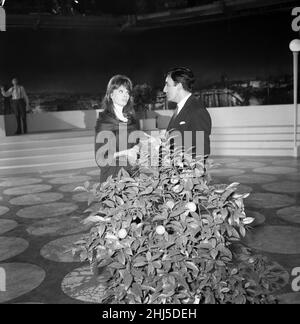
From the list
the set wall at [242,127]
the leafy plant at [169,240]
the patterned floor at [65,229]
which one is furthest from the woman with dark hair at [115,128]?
the set wall at [242,127]

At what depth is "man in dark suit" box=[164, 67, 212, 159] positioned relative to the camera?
2543 mm

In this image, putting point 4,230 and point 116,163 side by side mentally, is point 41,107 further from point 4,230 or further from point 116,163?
point 116,163

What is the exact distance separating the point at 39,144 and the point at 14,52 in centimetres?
531

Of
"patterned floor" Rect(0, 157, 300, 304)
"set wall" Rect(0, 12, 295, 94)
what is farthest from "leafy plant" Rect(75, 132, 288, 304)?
"set wall" Rect(0, 12, 295, 94)

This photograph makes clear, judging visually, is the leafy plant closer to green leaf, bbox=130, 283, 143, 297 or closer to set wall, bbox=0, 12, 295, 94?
green leaf, bbox=130, 283, 143, 297

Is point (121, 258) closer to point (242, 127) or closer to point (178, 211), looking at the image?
point (178, 211)

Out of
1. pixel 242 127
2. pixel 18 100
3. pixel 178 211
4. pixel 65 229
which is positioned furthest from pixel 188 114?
pixel 18 100

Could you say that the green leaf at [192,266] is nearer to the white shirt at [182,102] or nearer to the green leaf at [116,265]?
the green leaf at [116,265]

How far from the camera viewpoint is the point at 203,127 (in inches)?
101

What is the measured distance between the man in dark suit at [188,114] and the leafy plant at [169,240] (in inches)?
45.7

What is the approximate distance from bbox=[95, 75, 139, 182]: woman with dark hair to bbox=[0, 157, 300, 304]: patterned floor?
729mm

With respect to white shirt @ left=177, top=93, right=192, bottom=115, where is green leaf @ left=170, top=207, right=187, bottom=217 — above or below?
below

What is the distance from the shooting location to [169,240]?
1.25 meters

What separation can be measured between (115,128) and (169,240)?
157 cm
